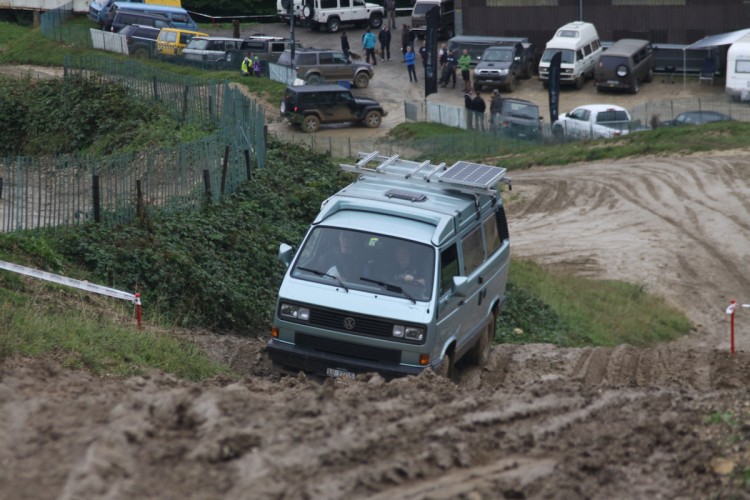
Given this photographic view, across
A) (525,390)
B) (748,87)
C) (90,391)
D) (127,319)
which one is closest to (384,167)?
(127,319)

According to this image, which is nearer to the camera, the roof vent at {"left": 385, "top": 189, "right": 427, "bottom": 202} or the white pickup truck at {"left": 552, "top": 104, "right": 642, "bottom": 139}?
the roof vent at {"left": 385, "top": 189, "right": 427, "bottom": 202}

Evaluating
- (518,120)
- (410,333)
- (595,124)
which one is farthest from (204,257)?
(595,124)

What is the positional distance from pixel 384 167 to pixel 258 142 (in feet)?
27.0

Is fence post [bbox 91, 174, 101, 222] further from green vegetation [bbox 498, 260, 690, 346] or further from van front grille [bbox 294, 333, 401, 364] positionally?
green vegetation [bbox 498, 260, 690, 346]

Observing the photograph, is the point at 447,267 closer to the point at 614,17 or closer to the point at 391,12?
the point at 614,17

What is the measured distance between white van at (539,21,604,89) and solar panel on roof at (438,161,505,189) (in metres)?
31.3

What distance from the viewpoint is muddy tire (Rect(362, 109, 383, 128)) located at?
3928 cm

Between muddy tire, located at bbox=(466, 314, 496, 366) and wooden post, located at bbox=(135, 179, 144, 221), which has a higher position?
wooden post, located at bbox=(135, 179, 144, 221)

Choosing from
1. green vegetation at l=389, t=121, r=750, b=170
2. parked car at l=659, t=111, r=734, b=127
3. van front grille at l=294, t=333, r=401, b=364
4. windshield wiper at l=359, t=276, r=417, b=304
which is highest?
windshield wiper at l=359, t=276, r=417, b=304

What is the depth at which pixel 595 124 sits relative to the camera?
35906mm

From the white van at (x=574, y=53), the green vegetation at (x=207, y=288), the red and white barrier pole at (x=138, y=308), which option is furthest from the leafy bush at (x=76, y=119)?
the white van at (x=574, y=53)

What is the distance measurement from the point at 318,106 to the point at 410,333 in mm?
27127

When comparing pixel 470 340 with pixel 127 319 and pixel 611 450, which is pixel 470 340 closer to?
pixel 127 319

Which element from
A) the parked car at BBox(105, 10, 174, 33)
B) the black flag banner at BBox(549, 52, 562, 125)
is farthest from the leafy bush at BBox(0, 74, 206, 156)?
the parked car at BBox(105, 10, 174, 33)
